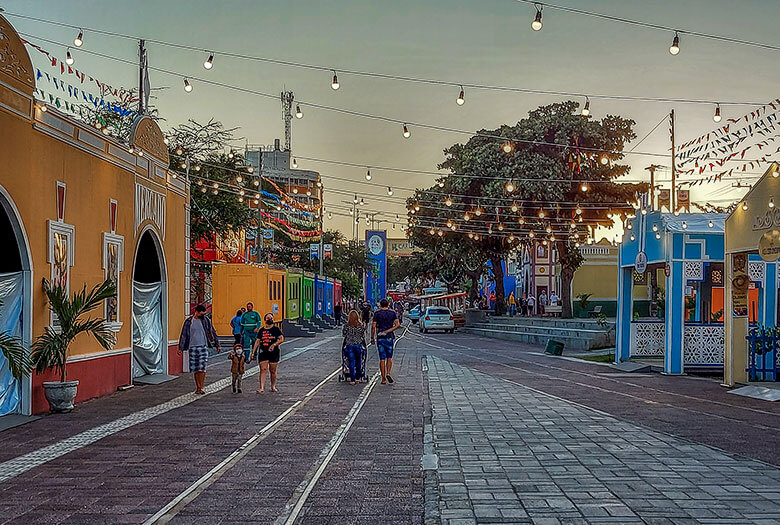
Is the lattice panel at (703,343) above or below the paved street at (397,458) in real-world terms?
above

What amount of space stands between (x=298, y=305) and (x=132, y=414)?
31425 millimetres

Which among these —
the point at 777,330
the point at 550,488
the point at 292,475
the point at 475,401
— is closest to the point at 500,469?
the point at 550,488

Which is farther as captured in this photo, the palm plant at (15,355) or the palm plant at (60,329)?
the palm plant at (60,329)

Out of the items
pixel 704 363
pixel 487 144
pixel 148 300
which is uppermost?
pixel 487 144

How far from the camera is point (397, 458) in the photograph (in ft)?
30.5

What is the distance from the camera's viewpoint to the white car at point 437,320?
4953 cm

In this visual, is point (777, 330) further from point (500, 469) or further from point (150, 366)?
point (150, 366)

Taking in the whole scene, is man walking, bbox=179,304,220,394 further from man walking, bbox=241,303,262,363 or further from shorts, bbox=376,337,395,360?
shorts, bbox=376,337,395,360

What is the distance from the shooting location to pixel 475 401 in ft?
48.3

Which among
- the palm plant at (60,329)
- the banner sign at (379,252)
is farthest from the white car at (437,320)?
the palm plant at (60,329)

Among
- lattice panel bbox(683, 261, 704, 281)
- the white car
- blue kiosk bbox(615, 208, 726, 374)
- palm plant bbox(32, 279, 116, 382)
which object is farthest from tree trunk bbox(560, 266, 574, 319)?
palm plant bbox(32, 279, 116, 382)

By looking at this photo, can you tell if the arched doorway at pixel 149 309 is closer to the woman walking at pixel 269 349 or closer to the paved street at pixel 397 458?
the paved street at pixel 397 458

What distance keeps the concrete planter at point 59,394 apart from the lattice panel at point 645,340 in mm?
17191

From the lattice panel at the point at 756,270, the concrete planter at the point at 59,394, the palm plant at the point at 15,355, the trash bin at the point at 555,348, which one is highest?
the lattice panel at the point at 756,270
